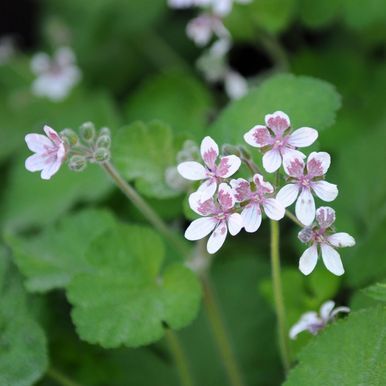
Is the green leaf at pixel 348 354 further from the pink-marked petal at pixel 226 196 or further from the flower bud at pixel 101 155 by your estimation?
the flower bud at pixel 101 155

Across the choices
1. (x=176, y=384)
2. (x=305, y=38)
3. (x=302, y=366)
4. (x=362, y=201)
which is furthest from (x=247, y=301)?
(x=305, y=38)

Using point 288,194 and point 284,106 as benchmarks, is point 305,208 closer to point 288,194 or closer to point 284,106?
point 288,194

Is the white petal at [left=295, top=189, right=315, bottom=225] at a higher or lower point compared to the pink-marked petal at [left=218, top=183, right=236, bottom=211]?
lower

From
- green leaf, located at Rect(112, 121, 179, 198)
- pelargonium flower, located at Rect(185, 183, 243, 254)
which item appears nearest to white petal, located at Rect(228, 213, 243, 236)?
pelargonium flower, located at Rect(185, 183, 243, 254)

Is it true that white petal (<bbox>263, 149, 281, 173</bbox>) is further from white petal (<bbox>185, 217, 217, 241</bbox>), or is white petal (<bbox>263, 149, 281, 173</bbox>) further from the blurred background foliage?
the blurred background foliage

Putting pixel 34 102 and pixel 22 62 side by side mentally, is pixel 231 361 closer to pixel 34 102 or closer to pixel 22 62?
pixel 34 102

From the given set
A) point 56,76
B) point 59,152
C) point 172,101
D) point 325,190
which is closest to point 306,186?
point 325,190

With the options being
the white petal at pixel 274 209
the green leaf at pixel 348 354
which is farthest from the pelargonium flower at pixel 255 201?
the green leaf at pixel 348 354
